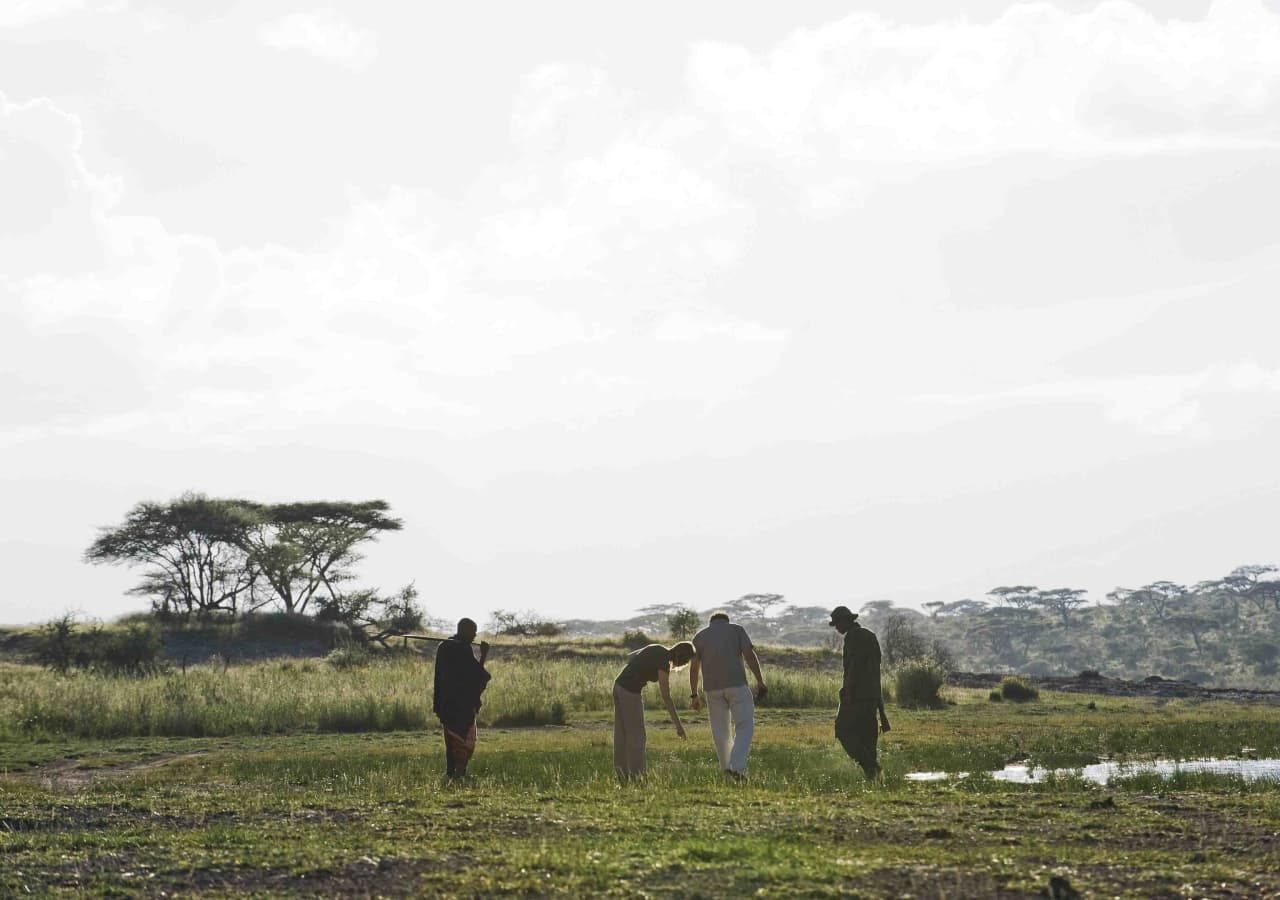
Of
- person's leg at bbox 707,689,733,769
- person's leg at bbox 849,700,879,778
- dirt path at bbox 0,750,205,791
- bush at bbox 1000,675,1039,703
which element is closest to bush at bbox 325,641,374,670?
bush at bbox 1000,675,1039,703

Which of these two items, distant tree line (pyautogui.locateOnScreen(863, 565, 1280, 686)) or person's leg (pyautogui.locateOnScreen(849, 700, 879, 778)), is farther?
→ distant tree line (pyautogui.locateOnScreen(863, 565, 1280, 686))

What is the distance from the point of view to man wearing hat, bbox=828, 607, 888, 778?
17.4 m

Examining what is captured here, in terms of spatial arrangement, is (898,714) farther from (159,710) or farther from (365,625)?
(365,625)

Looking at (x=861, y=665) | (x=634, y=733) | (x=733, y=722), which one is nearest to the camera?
(x=634, y=733)

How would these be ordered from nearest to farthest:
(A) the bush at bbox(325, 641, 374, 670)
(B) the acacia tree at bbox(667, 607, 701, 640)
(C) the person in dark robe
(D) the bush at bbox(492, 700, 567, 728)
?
(C) the person in dark robe → (D) the bush at bbox(492, 700, 567, 728) → (A) the bush at bbox(325, 641, 374, 670) → (B) the acacia tree at bbox(667, 607, 701, 640)

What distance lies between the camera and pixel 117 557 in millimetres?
75188

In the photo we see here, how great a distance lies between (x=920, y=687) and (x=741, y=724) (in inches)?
907

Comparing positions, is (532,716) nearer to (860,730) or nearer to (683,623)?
(860,730)

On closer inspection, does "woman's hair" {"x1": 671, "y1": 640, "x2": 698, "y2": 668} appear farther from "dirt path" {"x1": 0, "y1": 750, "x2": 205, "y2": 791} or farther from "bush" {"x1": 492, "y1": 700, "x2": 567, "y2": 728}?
"bush" {"x1": 492, "y1": 700, "x2": 567, "y2": 728}

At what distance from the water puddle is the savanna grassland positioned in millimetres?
490

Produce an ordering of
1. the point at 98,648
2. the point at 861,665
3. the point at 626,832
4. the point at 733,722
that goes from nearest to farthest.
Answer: the point at 626,832 → the point at 733,722 → the point at 861,665 → the point at 98,648

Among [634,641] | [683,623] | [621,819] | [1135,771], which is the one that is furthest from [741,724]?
[634,641]

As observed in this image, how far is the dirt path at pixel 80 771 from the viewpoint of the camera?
63.6 feet

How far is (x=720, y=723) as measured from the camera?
17.0 meters
